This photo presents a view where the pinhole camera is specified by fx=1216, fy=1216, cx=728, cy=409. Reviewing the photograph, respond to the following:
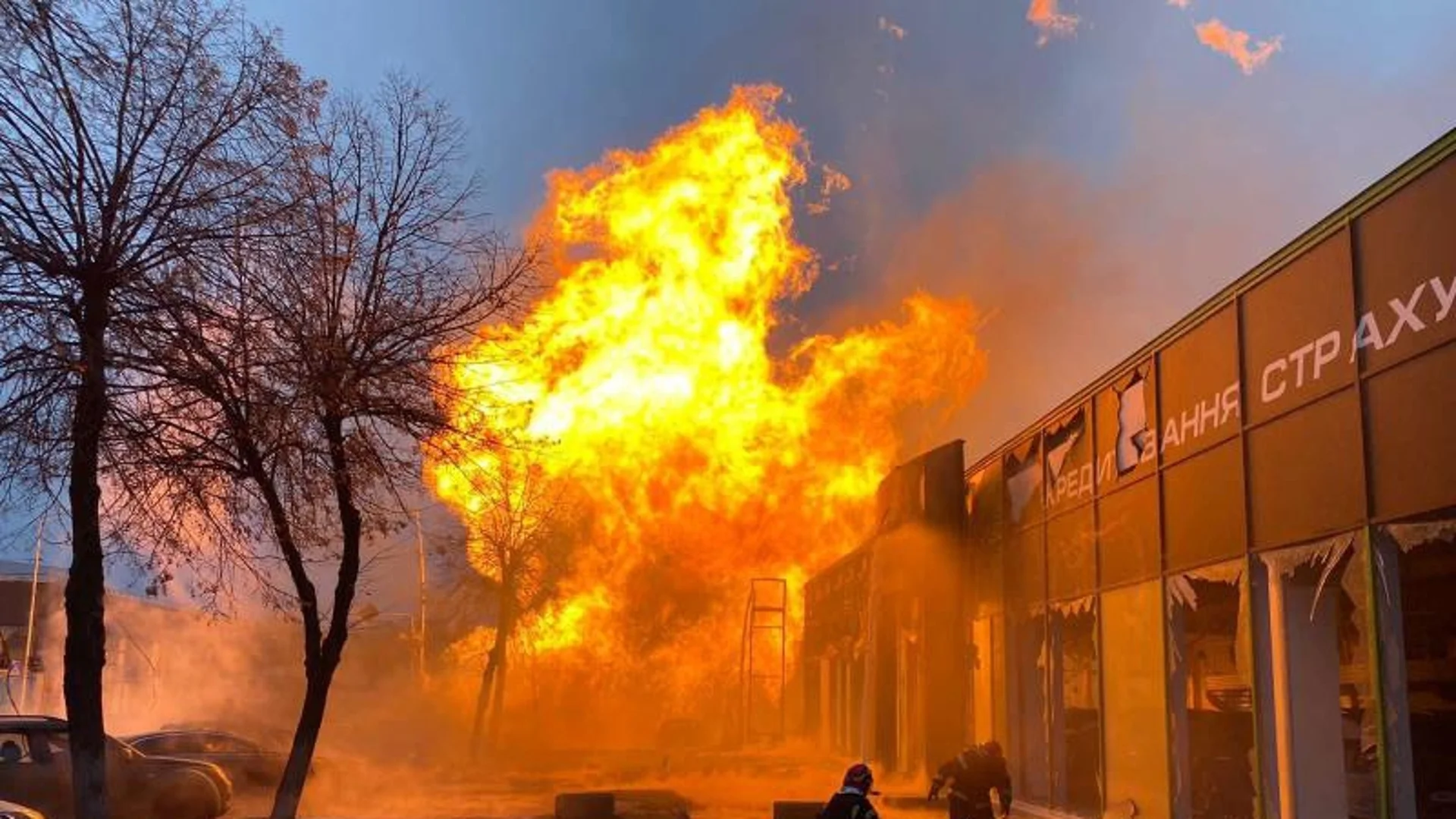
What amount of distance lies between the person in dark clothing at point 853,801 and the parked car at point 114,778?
10.6 metres

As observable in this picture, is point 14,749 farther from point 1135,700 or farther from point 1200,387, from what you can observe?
point 1200,387

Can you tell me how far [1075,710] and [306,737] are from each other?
43.7ft

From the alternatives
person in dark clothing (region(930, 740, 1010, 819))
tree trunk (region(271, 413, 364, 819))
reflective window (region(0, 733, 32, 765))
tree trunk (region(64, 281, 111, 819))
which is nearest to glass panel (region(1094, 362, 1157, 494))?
person in dark clothing (region(930, 740, 1010, 819))

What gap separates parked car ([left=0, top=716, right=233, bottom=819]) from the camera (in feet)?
50.6

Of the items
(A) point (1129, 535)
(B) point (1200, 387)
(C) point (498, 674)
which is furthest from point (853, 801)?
(C) point (498, 674)

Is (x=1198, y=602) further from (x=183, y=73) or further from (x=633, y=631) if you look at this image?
(x=633, y=631)

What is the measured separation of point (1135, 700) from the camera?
14.1m

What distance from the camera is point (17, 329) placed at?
9430 mm

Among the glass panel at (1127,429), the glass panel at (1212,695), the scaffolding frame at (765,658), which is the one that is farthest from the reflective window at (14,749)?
the scaffolding frame at (765,658)

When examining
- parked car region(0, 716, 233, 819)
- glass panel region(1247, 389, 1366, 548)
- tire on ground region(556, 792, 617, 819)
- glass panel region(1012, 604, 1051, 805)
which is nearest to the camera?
glass panel region(1247, 389, 1366, 548)

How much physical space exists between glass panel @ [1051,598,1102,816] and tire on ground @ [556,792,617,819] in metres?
6.34

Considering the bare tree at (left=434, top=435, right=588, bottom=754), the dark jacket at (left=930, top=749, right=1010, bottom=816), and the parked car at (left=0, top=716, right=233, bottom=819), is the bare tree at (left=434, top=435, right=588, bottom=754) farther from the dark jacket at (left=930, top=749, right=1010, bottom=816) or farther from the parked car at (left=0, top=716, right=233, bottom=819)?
the dark jacket at (left=930, top=749, right=1010, bottom=816)

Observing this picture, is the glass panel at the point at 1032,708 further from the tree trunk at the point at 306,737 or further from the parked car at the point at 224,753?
the parked car at the point at 224,753

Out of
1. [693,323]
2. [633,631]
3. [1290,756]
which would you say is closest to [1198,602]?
[1290,756]
